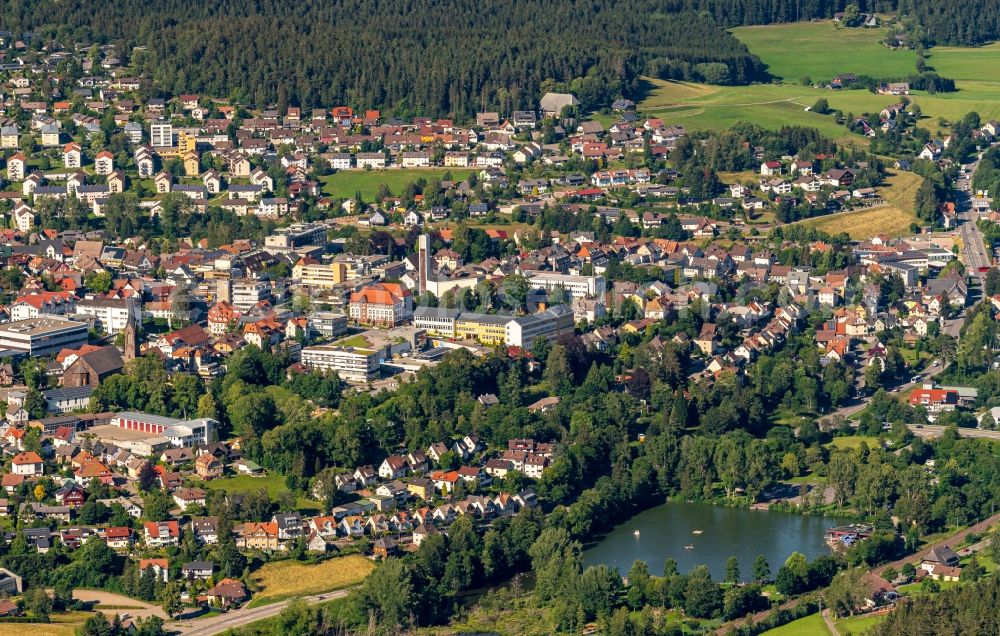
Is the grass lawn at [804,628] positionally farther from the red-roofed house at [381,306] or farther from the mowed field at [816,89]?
the mowed field at [816,89]

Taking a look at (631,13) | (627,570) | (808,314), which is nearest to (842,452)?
(627,570)

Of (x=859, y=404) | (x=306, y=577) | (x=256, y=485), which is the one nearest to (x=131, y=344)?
(x=256, y=485)

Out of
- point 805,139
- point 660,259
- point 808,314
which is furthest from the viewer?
point 805,139

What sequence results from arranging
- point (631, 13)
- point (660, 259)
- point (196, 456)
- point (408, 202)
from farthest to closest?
point (631, 13)
point (408, 202)
point (660, 259)
point (196, 456)

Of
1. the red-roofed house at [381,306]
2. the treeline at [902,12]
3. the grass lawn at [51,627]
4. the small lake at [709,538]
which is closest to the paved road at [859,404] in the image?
the small lake at [709,538]

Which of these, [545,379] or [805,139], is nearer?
[545,379]

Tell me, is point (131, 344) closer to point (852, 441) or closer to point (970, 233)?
point (852, 441)

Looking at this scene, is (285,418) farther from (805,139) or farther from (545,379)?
(805,139)
